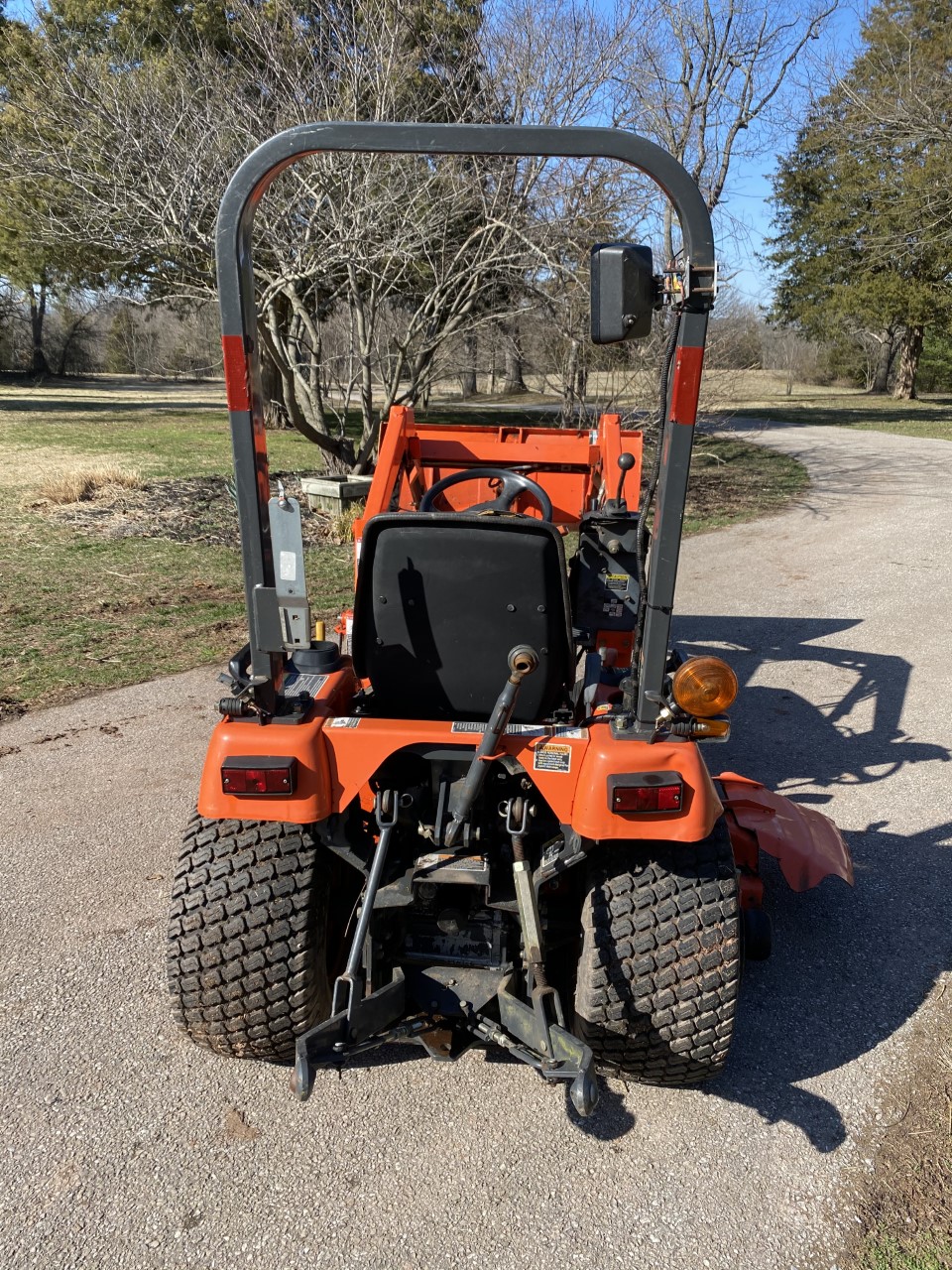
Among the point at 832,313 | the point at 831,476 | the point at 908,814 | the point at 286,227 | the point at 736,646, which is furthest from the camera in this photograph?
the point at 832,313

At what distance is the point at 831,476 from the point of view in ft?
50.6

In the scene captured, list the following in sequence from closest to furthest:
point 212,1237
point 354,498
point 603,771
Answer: point 212,1237, point 603,771, point 354,498

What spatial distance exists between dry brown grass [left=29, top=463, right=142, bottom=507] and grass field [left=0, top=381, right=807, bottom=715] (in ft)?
0.42

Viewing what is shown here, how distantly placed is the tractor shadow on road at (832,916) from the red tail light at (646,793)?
3.12 ft

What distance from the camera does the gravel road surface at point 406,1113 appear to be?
7.11 ft

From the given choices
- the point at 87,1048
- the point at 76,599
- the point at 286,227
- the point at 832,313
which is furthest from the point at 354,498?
the point at 832,313

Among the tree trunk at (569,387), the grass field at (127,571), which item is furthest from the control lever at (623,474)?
the tree trunk at (569,387)

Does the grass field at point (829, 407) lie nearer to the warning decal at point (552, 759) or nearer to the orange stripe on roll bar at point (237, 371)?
the warning decal at point (552, 759)

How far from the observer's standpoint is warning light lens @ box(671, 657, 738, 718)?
2184 mm

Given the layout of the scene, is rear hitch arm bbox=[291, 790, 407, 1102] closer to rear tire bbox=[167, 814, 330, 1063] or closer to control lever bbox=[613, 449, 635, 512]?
rear tire bbox=[167, 814, 330, 1063]

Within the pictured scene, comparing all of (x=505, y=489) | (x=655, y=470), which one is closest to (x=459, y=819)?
(x=655, y=470)

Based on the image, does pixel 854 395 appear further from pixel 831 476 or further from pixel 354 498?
pixel 354 498

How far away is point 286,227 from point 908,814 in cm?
807

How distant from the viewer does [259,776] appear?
7.71ft
